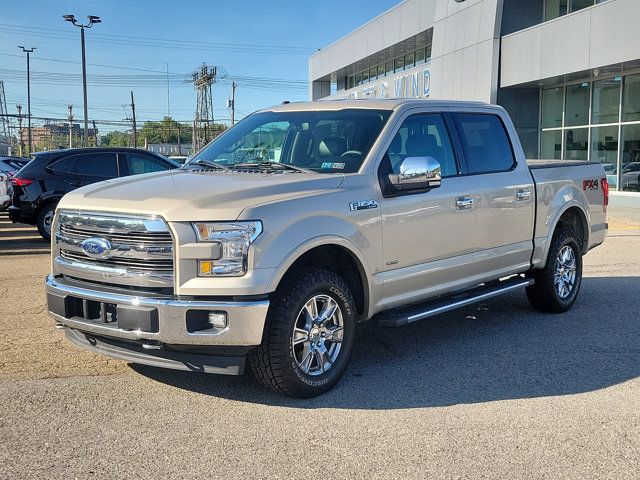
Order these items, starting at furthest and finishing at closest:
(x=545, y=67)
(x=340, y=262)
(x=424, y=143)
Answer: (x=545, y=67) → (x=424, y=143) → (x=340, y=262)

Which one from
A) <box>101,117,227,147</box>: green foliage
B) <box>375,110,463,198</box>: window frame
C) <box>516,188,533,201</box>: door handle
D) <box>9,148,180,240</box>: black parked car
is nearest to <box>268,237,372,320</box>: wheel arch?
<box>375,110,463,198</box>: window frame

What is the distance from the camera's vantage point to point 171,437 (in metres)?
3.86

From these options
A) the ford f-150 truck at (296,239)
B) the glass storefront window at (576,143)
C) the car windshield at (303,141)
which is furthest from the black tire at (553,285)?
the glass storefront window at (576,143)

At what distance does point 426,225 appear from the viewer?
17.1 ft

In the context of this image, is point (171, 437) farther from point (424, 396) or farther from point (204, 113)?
point (204, 113)

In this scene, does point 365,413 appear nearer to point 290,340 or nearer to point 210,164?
point 290,340

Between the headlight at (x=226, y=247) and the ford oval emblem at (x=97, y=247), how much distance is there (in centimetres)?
65

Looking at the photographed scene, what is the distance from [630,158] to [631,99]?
178 cm

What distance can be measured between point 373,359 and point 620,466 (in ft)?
7.24

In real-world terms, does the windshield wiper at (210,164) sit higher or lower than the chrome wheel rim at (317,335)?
higher

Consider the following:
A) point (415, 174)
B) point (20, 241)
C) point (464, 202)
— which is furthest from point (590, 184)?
point (20, 241)

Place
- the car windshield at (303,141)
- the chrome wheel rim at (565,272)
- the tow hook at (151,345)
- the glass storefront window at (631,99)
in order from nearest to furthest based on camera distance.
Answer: the tow hook at (151,345) → the car windshield at (303,141) → the chrome wheel rim at (565,272) → the glass storefront window at (631,99)

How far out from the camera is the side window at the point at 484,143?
235 inches

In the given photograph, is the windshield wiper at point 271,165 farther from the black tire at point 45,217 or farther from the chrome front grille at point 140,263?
the black tire at point 45,217
